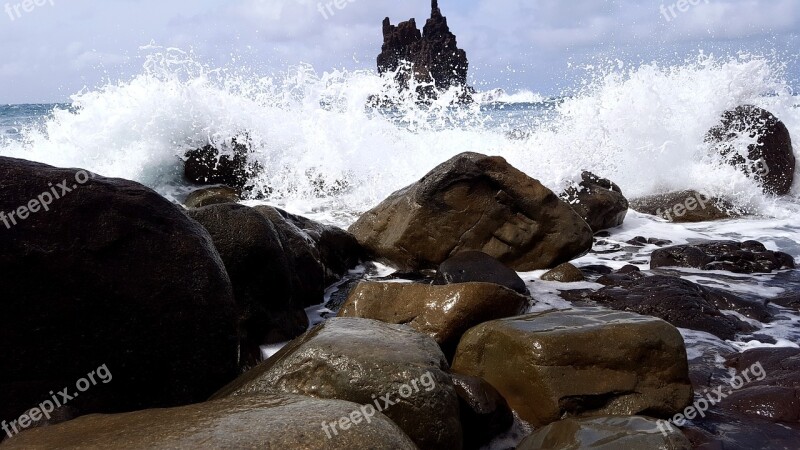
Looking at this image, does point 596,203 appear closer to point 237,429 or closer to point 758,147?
point 758,147

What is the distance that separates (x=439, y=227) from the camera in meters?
6.38

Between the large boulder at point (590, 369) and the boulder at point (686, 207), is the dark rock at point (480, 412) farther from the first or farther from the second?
the boulder at point (686, 207)

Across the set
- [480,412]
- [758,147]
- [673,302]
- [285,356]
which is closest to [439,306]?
[480,412]

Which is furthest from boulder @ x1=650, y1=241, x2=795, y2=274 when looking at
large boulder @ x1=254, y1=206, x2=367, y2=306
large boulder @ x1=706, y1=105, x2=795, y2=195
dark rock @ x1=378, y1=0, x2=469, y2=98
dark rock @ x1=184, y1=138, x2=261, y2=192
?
dark rock @ x1=378, y1=0, x2=469, y2=98

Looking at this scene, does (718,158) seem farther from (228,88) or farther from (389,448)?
(389,448)

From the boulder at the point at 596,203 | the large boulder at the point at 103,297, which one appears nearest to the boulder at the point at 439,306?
the large boulder at the point at 103,297

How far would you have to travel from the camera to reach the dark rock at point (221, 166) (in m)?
10.8

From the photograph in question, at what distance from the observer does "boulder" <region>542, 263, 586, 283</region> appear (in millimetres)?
5898

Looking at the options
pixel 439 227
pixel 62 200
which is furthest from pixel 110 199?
pixel 439 227

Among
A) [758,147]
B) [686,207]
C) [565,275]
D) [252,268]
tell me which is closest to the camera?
[252,268]

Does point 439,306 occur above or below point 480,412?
above

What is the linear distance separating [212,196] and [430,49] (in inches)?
1663

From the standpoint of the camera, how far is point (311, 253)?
215 inches

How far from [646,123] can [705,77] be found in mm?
1326
